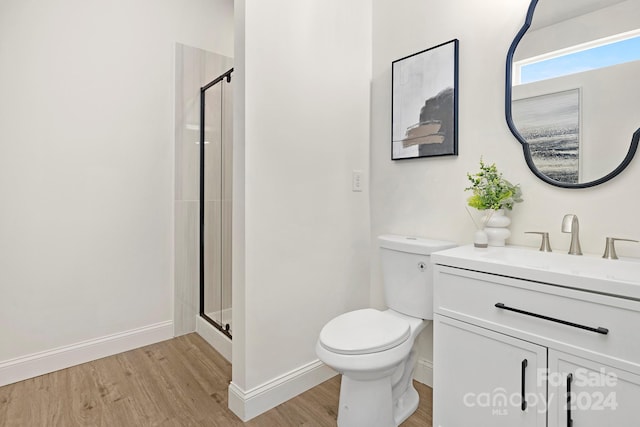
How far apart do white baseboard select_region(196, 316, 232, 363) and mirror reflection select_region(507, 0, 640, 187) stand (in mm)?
2025

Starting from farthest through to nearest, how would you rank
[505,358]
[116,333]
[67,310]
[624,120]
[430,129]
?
1. [116,333]
2. [67,310]
3. [430,129]
4. [624,120]
5. [505,358]

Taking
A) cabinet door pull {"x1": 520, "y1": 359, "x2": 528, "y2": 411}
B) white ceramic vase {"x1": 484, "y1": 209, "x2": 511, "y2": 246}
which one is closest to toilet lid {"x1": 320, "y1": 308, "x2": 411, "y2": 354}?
cabinet door pull {"x1": 520, "y1": 359, "x2": 528, "y2": 411}

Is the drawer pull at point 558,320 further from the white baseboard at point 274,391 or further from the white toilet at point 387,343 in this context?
the white baseboard at point 274,391

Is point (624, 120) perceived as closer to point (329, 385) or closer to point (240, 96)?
point (240, 96)

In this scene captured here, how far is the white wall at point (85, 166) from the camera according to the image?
6.22ft

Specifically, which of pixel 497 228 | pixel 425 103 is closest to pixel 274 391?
pixel 497 228

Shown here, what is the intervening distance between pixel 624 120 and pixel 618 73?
0.60ft

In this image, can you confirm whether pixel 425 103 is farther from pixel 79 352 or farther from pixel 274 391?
pixel 79 352

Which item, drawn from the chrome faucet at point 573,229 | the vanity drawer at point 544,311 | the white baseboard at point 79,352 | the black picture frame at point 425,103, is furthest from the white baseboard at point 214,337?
the chrome faucet at point 573,229

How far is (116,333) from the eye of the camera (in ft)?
7.41

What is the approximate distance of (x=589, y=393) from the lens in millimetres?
956

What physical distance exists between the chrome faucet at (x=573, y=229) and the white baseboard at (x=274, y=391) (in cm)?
138

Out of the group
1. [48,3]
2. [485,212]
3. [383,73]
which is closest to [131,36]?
[48,3]

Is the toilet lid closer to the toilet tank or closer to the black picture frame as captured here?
the toilet tank
